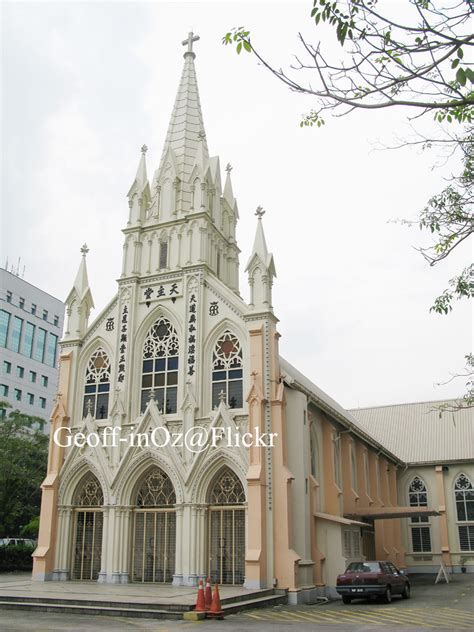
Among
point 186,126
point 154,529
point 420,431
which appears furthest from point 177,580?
point 420,431

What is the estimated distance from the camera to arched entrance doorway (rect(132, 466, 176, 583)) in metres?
25.3

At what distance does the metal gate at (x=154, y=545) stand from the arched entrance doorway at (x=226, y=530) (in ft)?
6.03

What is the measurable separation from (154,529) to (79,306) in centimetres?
1111

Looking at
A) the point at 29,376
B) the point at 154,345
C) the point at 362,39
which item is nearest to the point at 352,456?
the point at 154,345

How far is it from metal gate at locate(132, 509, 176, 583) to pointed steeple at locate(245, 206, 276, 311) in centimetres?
931

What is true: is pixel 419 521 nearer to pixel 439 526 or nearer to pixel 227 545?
pixel 439 526

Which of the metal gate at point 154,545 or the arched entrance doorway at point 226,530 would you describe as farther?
the metal gate at point 154,545

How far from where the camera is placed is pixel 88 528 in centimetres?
2723

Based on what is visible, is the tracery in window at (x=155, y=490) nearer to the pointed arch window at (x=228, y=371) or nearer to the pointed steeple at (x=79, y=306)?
the pointed arch window at (x=228, y=371)

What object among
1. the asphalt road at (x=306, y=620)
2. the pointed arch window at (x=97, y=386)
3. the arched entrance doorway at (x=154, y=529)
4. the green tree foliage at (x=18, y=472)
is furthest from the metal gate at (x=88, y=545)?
the green tree foliage at (x=18, y=472)

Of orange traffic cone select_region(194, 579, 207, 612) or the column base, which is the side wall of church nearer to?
the column base

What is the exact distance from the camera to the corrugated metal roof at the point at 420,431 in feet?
147

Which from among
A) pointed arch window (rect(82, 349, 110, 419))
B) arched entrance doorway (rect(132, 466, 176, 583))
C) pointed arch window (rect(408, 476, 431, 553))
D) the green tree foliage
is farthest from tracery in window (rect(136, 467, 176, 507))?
pointed arch window (rect(408, 476, 431, 553))

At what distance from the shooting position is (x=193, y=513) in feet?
80.9
